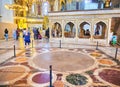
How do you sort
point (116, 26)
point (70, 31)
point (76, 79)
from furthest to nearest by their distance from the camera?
point (70, 31) < point (116, 26) < point (76, 79)

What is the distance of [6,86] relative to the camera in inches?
171

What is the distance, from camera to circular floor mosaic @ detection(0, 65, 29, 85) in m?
4.79

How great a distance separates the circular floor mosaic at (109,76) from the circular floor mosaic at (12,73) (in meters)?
3.25

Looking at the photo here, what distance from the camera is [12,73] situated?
5473 mm

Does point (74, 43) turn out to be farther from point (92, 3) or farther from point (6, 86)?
point (92, 3)

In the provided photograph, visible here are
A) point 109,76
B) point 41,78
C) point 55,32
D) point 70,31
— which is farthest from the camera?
point 70,31

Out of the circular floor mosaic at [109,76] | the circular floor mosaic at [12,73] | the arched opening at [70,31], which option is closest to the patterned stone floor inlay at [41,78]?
the circular floor mosaic at [12,73]

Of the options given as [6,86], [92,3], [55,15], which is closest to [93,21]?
[55,15]

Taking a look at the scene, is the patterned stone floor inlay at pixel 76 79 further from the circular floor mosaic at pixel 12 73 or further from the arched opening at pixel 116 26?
the arched opening at pixel 116 26

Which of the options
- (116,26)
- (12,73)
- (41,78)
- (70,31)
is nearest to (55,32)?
(70,31)

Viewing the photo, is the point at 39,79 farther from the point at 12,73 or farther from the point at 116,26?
the point at 116,26

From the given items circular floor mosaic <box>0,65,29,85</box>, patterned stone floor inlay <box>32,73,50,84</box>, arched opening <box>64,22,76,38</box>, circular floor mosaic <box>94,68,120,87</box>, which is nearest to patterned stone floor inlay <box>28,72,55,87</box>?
patterned stone floor inlay <box>32,73,50,84</box>

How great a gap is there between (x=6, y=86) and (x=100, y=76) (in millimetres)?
3713

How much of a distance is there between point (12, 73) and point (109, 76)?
422 cm
